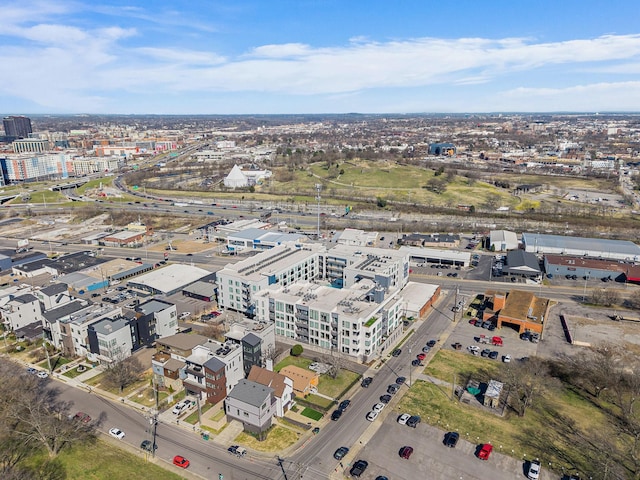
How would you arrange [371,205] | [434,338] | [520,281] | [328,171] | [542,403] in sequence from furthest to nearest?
1. [328,171]
2. [371,205]
3. [520,281]
4. [434,338]
5. [542,403]

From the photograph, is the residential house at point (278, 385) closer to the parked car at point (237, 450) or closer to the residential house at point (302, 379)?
the residential house at point (302, 379)

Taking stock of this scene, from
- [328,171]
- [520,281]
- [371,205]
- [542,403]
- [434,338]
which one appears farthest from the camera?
[328,171]

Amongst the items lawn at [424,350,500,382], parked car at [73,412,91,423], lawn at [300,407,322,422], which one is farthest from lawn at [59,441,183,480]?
lawn at [424,350,500,382]

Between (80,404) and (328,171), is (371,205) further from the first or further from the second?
(80,404)

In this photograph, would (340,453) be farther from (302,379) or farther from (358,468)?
(302,379)

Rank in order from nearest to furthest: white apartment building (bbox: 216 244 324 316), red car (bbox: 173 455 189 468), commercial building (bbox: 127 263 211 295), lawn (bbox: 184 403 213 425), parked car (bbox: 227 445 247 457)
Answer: red car (bbox: 173 455 189 468) < parked car (bbox: 227 445 247 457) < lawn (bbox: 184 403 213 425) < white apartment building (bbox: 216 244 324 316) < commercial building (bbox: 127 263 211 295)

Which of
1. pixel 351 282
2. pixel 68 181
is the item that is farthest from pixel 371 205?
pixel 68 181

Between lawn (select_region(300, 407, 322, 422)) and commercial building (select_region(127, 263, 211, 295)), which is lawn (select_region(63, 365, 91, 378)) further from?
lawn (select_region(300, 407, 322, 422))

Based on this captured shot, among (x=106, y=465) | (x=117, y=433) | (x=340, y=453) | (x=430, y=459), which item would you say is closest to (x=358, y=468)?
(x=340, y=453)
